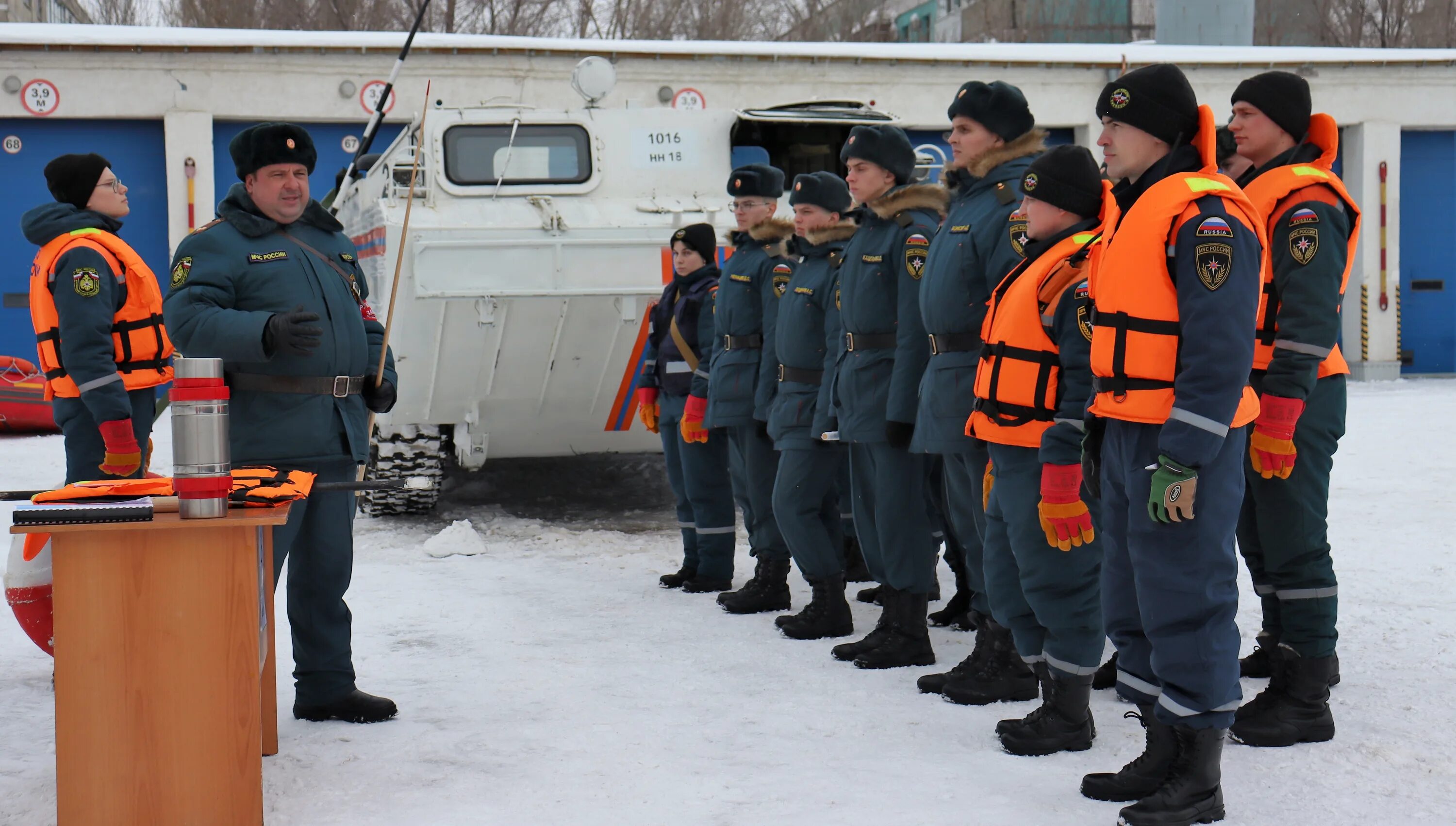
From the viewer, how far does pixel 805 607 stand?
5.44 m

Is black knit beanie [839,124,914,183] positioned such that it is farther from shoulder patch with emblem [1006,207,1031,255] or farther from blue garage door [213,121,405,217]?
blue garage door [213,121,405,217]

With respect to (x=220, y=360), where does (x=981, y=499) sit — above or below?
below

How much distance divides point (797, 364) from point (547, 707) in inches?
71.5

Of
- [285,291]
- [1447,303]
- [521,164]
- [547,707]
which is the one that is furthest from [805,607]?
[1447,303]

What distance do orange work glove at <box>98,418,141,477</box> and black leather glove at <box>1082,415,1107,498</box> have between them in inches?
140

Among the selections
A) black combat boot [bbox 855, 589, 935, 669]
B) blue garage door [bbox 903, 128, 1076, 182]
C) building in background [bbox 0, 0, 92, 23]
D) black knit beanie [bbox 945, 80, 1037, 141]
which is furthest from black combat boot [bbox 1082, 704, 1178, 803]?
building in background [bbox 0, 0, 92, 23]

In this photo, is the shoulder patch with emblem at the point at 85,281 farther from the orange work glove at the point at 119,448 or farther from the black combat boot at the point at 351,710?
the black combat boot at the point at 351,710

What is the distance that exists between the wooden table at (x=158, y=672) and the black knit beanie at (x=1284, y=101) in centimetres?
298

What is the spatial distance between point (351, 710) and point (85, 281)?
80.5 inches

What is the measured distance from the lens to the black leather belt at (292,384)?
3990mm

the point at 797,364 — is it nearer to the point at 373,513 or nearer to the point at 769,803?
the point at 769,803

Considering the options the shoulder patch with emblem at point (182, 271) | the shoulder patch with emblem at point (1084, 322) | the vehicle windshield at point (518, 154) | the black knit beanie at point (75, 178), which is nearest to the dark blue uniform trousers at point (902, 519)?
the shoulder patch with emblem at point (1084, 322)

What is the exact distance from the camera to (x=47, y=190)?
14.1m

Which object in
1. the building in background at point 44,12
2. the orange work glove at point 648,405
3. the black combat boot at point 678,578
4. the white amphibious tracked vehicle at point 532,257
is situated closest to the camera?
the black combat boot at point 678,578
